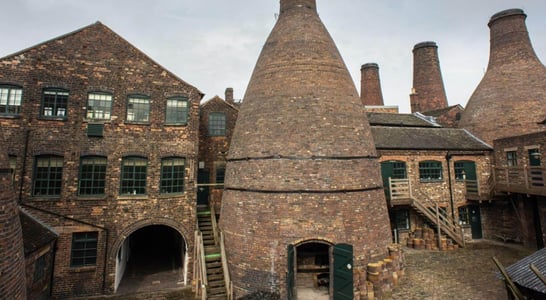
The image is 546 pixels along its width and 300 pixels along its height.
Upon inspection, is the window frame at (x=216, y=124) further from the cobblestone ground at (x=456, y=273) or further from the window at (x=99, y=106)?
the cobblestone ground at (x=456, y=273)

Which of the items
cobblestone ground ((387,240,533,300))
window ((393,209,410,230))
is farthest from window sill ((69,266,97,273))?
window ((393,209,410,230))

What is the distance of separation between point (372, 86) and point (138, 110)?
23289 mm

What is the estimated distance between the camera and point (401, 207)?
15359 mm

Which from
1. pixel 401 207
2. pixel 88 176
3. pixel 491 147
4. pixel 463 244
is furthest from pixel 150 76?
pixel 491 147

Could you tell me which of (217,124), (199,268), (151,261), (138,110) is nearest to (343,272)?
(199,268)

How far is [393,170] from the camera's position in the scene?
15.6m

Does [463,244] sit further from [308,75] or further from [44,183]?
[44,183]

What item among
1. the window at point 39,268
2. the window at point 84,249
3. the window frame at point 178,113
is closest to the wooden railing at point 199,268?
the window at point 84,249

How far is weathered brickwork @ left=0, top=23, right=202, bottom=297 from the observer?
35.1 ft

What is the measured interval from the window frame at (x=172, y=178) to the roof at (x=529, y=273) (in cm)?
1136

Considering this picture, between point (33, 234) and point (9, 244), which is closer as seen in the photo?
point (9, 244)

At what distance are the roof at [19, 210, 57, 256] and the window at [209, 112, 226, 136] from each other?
8615mm

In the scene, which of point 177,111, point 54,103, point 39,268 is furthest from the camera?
point 177,111

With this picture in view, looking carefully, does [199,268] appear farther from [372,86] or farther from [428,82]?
[428,82]
